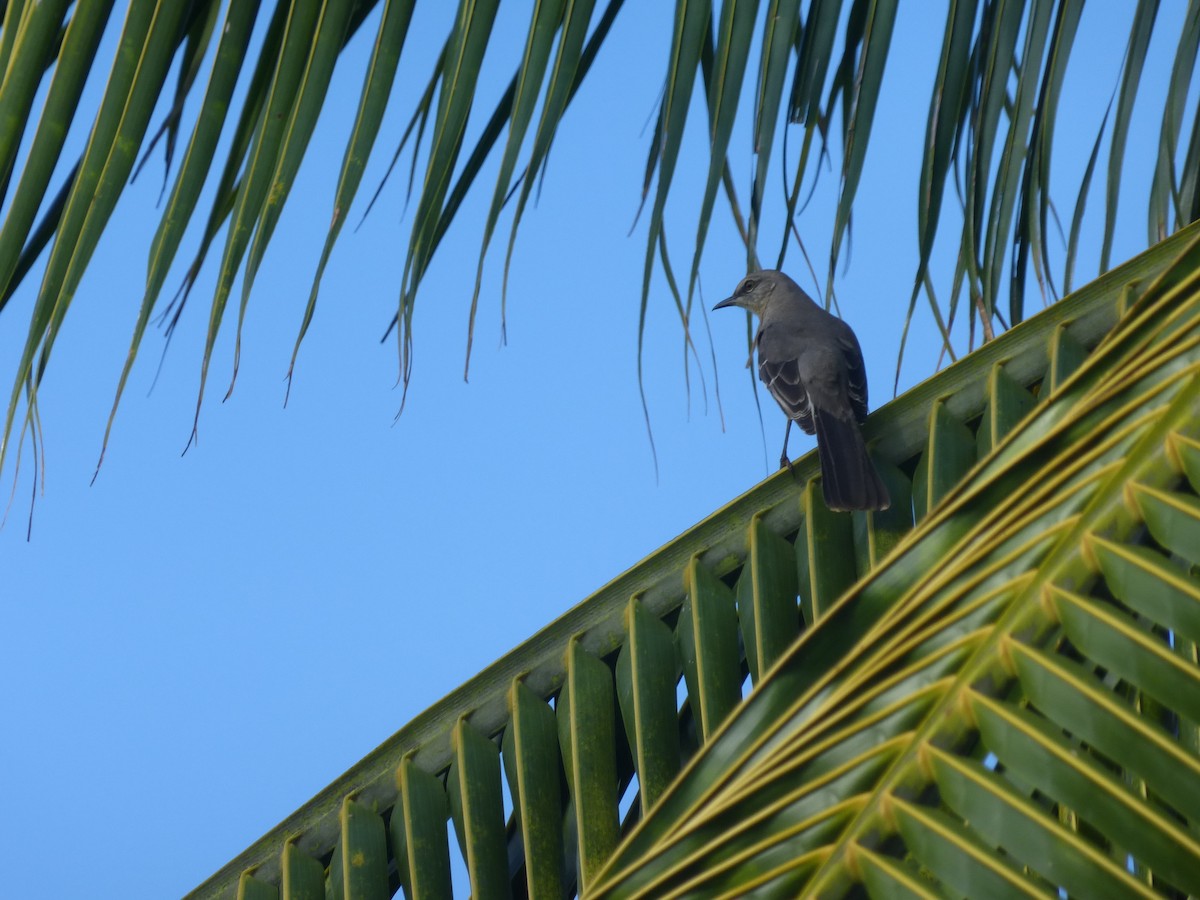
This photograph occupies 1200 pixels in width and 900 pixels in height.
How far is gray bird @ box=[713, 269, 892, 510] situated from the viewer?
3758 millimetres

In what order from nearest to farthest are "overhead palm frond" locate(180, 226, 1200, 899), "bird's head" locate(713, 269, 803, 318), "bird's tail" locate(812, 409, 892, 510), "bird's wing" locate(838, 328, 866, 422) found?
"overhead palm frond" locate(180, 226, 1200, 899), "bird's tail" locate(812, 409, 892, 510), "bird's wing" locate(838, 328, 866, 422), "bird's head" locate(713, 269, 803, 318)

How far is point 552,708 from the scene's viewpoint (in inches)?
83.5

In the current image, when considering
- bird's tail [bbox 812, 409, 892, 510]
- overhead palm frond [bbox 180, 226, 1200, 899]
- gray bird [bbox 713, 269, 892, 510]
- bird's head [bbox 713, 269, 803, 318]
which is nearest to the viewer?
overhead palm frond [bbox 180, 226, 1200, 899]

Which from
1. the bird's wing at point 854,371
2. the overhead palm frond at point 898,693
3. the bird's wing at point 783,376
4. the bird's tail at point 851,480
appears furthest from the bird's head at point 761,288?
the overhead palm frond at point 898,693

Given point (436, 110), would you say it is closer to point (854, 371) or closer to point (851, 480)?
point (851, 480)

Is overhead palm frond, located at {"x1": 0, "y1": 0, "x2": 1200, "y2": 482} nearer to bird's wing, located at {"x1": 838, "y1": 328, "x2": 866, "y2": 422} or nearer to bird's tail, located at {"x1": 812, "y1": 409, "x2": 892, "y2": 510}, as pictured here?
bird's tail, located at {"x1": 812, "y1": 409, "x2": 892, "y2": 510}

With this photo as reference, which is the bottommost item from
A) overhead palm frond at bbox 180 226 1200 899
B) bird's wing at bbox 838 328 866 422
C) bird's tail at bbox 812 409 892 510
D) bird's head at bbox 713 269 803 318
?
overhead palm frond at bbox 180 226 1200 899

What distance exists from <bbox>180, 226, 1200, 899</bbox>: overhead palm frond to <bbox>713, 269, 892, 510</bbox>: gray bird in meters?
0.60

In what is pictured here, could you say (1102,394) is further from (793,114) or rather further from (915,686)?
(793,114)

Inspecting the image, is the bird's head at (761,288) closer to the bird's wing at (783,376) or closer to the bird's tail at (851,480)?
the bird's wing at (783,376)

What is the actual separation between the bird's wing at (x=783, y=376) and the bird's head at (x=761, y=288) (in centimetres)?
62

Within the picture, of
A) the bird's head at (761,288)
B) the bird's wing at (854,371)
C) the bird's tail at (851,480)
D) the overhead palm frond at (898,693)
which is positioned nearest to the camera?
the overhead palm frond at (898,693)

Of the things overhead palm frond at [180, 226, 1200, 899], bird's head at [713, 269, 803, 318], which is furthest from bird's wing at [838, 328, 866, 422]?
overhead palm frond at [180, 226, 1200, 899]

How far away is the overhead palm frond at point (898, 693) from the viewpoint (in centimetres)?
128
